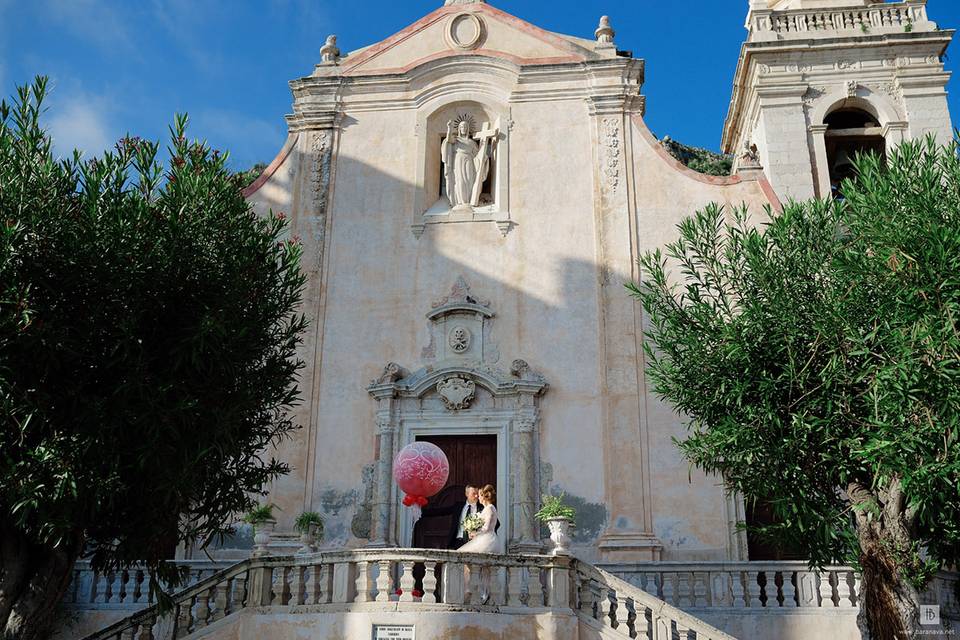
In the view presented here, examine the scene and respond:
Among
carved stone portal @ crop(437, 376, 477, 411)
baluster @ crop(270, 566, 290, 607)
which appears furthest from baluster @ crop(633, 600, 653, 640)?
carved stone portal @ crop(437, 376, 477, 411)

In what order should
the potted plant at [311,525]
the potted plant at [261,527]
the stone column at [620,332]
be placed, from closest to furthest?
the potted plant at [261,527]
the potted plant at [311,525]
the stone column at [620,332]

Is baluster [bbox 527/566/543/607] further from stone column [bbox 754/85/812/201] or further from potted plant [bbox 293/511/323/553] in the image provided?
stone column [bbox 754/85/812/201]

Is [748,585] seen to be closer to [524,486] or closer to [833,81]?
[524,486]

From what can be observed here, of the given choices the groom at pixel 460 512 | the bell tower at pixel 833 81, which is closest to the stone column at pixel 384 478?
the groom at pixel 460 512

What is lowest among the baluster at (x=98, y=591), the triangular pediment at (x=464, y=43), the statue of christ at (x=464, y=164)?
the baluster at (x=98, y=591)

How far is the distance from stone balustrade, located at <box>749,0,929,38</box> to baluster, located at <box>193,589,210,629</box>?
43.4 ft

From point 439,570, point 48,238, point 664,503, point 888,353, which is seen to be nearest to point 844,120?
point 664,503

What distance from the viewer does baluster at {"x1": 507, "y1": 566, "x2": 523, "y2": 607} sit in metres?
9.95

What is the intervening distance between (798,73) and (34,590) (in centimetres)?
1441

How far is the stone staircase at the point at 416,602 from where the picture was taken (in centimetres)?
958

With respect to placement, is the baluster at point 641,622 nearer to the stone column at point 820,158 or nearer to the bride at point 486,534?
the bride at point 486,534

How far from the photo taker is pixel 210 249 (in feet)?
30.9

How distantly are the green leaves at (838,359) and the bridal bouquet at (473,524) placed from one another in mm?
2352

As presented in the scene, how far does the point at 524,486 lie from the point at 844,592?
4550 mm
